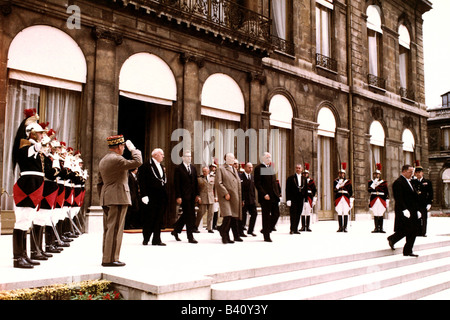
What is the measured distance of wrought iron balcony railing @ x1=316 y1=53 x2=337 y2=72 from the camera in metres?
18.6

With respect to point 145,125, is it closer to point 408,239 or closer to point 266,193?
point 266,193

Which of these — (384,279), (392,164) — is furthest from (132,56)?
(392,164)

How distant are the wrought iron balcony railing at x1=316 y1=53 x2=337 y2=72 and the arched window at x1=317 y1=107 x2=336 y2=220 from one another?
193 centimetres

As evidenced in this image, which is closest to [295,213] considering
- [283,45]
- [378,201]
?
[378,201]

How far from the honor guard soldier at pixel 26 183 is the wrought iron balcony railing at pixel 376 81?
60.8ft

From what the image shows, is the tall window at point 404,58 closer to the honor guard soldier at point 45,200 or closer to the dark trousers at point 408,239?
the dark trousers at point 408,239

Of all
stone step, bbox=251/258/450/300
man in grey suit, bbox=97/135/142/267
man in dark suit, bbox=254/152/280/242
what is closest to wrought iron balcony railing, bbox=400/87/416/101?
man in dark suit, bbox=254/152/280/242

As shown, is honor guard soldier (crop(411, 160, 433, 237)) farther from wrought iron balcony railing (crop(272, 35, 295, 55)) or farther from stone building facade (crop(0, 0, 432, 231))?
wrought iron balcony railing (crop(272, 35, 295, 55))

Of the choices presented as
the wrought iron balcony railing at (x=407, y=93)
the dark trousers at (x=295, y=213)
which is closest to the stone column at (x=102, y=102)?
the dark trousers at (x=295, y=213)

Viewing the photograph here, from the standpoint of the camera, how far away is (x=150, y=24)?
12461 mm

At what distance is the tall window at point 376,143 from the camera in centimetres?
2131

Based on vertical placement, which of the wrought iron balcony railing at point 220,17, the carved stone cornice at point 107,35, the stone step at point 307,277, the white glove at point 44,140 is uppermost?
the wrought iron balcony railing at point 220,17
